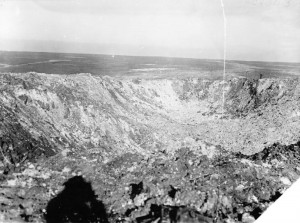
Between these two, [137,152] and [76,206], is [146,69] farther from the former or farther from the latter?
[76,206]

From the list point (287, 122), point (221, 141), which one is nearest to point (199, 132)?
point (221, 141)

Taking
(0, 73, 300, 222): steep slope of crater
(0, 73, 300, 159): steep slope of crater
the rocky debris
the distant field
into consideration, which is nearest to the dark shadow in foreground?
the rocky debris

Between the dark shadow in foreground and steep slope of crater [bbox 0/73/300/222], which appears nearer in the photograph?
the dark shadow in foreground

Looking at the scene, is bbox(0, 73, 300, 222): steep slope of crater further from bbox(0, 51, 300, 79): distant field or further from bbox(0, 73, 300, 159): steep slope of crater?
bbox(0, 51, 300, 79): distant field

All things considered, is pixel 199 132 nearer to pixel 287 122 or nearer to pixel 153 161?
pixel 287 122

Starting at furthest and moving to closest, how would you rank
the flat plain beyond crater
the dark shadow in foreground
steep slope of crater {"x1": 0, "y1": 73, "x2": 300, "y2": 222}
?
steep slope of crater {"x1": 0, "y1": 73, "x2": 300, "y2": 222} → the flat plain beyond crater → the dark shadow in foreground

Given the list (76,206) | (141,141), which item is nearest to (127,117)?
(141,141)

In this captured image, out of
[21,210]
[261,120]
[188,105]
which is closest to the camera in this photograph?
[21,210]
